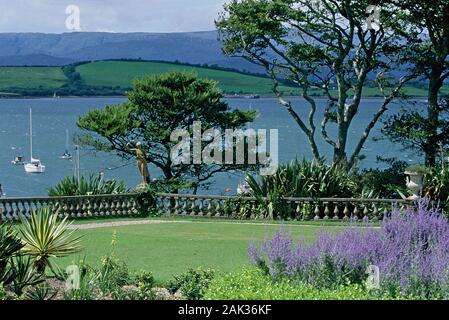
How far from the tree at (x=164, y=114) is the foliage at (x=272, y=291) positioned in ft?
95.2

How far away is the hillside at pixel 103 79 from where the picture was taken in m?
139

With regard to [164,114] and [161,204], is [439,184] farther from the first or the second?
[164,114]

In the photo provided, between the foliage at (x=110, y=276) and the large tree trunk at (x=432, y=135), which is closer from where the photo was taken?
the foliage at (x=110, y=276)

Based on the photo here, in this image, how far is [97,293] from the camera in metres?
11.9

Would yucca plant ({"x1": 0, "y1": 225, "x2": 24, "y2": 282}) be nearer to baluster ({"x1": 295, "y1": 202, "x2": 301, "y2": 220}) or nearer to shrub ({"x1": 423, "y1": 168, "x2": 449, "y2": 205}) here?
baluster ({"x1": 295, "y1": 202, "x2": 301, "y2": 220})

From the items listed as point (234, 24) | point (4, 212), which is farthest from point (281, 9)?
point (4, 212)

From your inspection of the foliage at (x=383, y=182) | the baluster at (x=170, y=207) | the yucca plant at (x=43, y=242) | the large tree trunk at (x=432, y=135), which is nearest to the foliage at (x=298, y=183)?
the foliage at (x=383, y=182)

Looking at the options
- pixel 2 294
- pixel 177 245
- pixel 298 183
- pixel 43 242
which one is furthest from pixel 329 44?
pixel 2 294

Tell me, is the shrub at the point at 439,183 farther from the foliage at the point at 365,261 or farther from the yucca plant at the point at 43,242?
the yucca plant at the point at 43,242

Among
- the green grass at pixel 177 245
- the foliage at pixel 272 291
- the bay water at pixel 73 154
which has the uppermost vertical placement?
the foliage at pixel 272 291

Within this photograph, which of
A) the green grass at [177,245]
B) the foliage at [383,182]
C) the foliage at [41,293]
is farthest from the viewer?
the foliage at [383,182]

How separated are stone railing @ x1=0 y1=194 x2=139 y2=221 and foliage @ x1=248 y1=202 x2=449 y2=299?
15216 millimetres

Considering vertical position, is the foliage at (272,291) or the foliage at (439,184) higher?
the foliage at (272,291)
